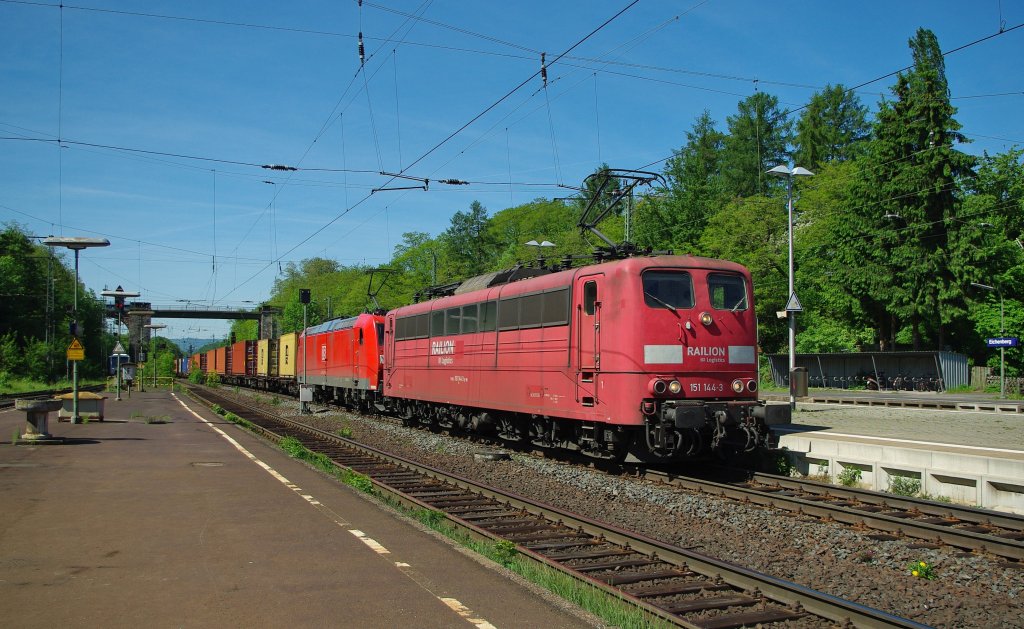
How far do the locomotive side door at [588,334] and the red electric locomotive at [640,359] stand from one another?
0.06ft

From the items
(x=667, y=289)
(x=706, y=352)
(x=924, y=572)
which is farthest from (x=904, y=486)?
(x=924, y=572)

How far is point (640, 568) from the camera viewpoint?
7691mm

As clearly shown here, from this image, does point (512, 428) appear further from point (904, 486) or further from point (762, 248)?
point (762, 248)

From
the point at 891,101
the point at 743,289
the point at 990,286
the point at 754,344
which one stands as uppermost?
the point at 891,101

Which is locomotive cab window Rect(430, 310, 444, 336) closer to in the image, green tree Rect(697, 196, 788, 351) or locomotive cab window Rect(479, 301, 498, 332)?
locomotive cab window Rect(479, 301, 498, 332)

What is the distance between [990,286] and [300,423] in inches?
1296

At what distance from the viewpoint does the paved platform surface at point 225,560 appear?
5.80 meters

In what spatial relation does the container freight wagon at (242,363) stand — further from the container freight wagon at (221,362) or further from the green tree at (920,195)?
the green tree at (920,195)

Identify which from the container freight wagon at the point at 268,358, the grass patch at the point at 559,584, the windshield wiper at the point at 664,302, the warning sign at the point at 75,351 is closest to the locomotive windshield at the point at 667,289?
the windshield wiper at the point at 664,302

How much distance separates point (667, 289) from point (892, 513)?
4.66m

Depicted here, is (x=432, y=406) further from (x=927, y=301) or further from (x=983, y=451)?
(x=927, y=301)

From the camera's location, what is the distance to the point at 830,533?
9.05 m

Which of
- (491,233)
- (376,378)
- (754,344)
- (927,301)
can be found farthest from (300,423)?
(491,233)

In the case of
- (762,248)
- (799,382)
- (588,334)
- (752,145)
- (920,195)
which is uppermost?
(752,145)
